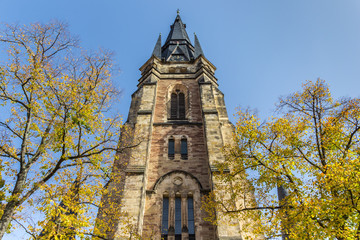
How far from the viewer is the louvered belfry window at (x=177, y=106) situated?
1788cm

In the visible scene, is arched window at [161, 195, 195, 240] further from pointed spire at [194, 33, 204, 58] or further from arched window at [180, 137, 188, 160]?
pointed spire at [194, 33, 204, 58]

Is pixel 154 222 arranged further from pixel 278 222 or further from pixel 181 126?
pixel 181 126

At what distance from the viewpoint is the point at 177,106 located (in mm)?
18688

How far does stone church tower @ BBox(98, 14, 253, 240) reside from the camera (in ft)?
34.4

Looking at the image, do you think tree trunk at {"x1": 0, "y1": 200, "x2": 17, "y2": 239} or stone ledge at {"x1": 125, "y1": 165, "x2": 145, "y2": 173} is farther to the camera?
stone ledge at {"x1": 125, "y1": 165, "x2": 145, "y2": 173}

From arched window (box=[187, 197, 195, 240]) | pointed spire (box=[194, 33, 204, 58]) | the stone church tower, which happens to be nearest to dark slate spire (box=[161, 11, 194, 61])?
pointed spire (box=[194, 33, 204, 58])

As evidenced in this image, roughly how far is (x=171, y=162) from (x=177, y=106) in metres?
5.94

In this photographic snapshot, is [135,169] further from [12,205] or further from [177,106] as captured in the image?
[177,106]

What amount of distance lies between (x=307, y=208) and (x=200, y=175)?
662 cm

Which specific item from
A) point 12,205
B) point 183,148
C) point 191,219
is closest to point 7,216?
point 12,205

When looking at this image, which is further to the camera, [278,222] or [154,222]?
[154,222]

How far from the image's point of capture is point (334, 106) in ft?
30.1

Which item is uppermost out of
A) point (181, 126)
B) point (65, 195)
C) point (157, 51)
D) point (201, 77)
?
point (157, 51)

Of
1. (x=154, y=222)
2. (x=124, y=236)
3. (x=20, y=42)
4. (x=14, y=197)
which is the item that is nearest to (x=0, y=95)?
(x=20, y=42)
